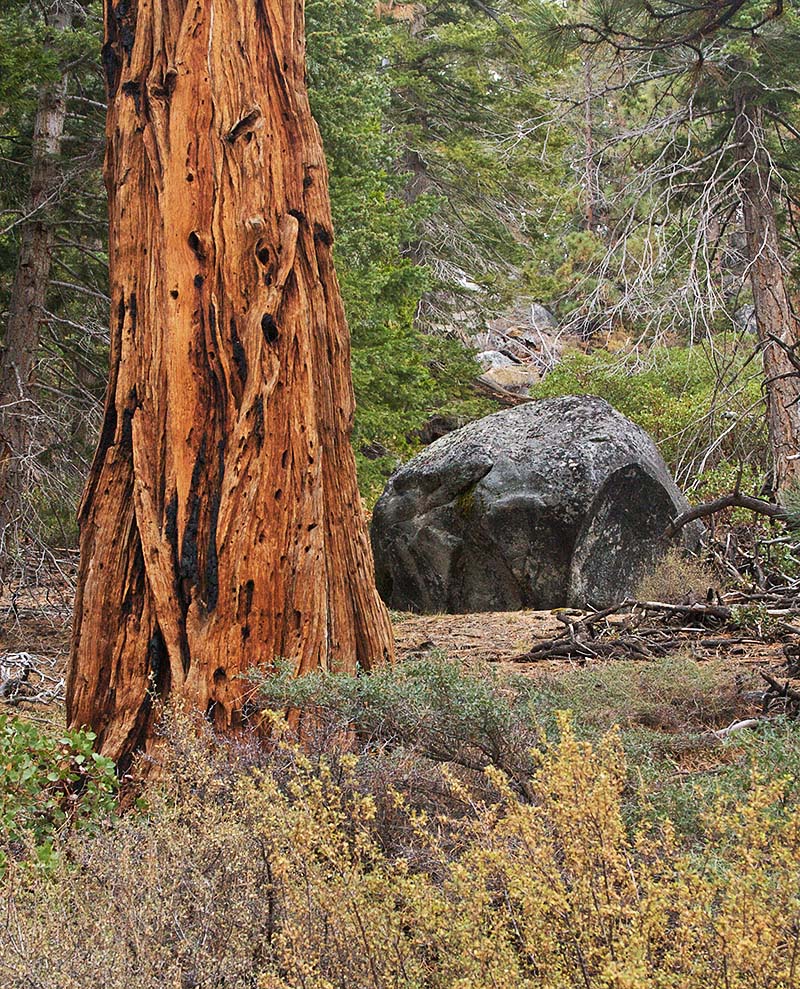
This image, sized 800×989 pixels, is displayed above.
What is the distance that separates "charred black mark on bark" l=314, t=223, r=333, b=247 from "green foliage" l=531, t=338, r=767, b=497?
8465 mm

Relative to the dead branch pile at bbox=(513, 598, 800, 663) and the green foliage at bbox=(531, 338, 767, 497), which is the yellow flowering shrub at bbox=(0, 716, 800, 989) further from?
the green foliage at bbox=(531, 338, 767, 497)

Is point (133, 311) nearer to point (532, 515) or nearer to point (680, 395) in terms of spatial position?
point (532, 515)

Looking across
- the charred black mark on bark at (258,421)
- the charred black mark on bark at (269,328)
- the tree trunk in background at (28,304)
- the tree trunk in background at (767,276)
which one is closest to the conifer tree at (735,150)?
the tree trunk in background at (767,276)

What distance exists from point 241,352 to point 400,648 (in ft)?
11.7

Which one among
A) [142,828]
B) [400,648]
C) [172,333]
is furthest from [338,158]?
[142,828]

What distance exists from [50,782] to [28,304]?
5322 millimetres

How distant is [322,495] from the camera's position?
194 inches

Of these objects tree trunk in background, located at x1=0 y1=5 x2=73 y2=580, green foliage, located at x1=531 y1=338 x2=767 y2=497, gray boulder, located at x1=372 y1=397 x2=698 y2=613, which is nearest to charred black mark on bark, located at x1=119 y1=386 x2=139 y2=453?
tree trunk in background, located at x1=0 y1=5 x2=73 y2=580

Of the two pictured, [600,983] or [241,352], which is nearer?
[600,983]

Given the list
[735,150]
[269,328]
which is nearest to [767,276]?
[735,150]

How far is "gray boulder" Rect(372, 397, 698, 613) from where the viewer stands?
916 centimetres

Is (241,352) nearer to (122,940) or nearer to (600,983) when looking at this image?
(122,940)

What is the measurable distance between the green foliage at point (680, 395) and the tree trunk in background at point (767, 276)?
102cm

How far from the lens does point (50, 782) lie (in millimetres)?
4125
